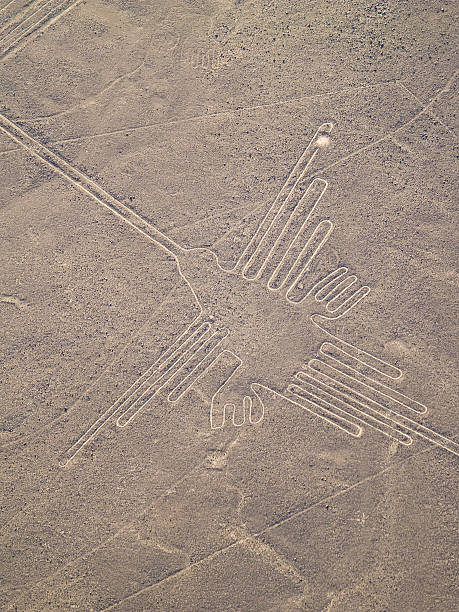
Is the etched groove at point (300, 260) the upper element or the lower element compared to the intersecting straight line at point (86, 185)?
lower

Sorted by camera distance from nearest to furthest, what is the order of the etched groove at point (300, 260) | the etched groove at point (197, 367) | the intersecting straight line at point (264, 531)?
the intersecting straight line at point (264, 531), the etched groove at point (197, 367), the etched groove at point (300, 260)

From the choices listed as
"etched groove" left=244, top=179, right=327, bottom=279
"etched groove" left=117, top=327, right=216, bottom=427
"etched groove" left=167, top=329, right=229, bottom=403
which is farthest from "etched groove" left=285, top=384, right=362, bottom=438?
"etched groove" left=244, top=179, right=327, bottom=279

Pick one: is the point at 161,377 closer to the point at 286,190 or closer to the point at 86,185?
the point at 86,185

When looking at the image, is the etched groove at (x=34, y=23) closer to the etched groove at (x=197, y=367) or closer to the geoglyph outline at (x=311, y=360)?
the geoglyph outline at (x=311, y=360)

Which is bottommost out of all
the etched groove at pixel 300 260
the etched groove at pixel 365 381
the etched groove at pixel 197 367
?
the etched groove at pixel 365 381

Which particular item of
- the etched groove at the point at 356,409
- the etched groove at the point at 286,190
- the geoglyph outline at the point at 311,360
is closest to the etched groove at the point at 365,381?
the geoglyph outline at the point at 311,360

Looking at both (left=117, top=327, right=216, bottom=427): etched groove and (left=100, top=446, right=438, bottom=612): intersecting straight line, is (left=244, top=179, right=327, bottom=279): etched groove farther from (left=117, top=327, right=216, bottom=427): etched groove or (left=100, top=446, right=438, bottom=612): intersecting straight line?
(left=100, top=446, right=438, bottom=612): intersecting straight line

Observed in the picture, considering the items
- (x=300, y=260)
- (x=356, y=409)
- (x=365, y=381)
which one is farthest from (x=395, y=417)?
(x=300, y=260)

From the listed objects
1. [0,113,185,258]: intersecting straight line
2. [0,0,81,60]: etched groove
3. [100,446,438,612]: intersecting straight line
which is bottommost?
[100,446,438,612]: intersecting straight line
